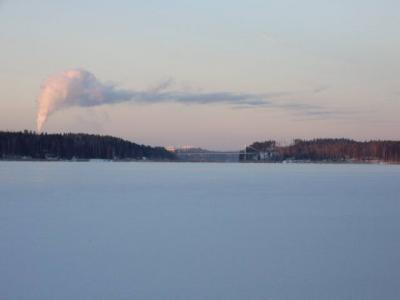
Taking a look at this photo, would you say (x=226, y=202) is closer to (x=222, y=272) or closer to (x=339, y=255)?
(x=339, y=255)

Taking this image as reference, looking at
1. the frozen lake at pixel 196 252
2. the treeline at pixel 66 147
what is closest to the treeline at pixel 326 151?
the treeline at pixel 66 147

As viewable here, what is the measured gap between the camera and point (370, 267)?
727 cm

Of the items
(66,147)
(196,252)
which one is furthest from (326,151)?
(196,252)

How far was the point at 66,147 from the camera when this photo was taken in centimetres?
9044

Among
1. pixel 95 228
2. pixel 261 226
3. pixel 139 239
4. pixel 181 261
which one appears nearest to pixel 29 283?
pixel 181 261

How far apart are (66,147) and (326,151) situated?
50.2m

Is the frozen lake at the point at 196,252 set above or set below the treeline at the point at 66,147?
below

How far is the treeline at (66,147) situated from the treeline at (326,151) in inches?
901

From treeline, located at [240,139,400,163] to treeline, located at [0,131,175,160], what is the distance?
2289 centimetres

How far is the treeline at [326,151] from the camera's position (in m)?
100

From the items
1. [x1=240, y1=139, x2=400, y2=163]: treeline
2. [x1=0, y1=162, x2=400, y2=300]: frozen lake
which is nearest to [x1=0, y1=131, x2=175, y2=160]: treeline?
[x1=240, y1=139, x2=400, y2=163]: treeline

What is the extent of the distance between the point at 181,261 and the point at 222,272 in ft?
2.54

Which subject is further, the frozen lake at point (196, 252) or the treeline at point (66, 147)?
the treeline at point (66, 147)

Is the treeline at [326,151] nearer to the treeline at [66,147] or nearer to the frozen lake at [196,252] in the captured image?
the treeline at [66,147]
